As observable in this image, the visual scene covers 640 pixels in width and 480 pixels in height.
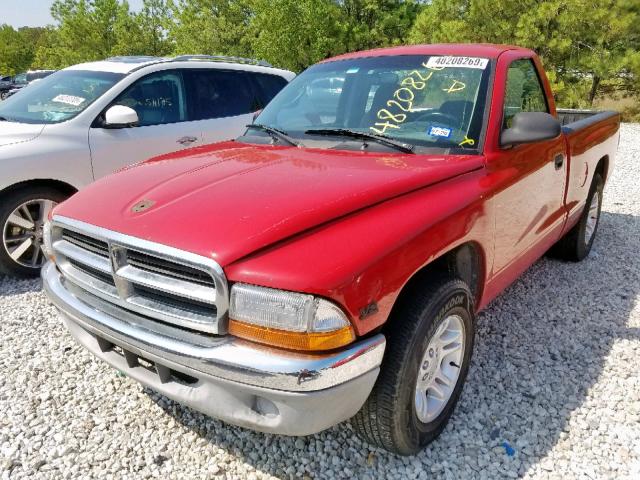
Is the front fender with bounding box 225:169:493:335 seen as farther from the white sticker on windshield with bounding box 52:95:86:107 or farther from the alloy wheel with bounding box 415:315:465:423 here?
the white sticker on windshield with bounding box 52:95:86:107

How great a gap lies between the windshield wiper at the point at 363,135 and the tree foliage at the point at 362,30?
48.4 ft

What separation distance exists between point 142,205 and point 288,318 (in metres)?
0.88

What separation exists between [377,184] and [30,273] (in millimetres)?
3565

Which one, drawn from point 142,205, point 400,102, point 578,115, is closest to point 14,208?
point 142,205

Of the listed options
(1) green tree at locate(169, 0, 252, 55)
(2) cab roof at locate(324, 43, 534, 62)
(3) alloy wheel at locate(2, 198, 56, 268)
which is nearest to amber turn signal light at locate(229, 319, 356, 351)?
(2) cab roof at locate(324, 43, 534, 62)

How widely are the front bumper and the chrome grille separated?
90mm

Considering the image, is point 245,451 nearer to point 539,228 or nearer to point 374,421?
point 374,421

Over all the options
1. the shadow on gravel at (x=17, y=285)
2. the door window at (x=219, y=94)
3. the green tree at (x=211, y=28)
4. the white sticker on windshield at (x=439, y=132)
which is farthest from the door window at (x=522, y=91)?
the green tree at (x=211, y=28)

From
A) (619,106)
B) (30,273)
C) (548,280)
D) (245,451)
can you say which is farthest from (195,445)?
(619,106)

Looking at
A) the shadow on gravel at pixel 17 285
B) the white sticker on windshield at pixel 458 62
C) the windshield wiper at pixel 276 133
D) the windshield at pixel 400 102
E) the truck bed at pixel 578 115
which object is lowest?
the shadow on gravel at pixel 17 285

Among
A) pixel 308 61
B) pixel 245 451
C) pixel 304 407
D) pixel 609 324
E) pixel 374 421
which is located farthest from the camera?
pixel 308 61

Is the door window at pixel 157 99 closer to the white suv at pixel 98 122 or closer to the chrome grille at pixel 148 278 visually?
the white suv at pixel 98 122

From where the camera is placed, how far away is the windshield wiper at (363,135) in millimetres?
2627

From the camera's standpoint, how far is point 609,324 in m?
3.54
